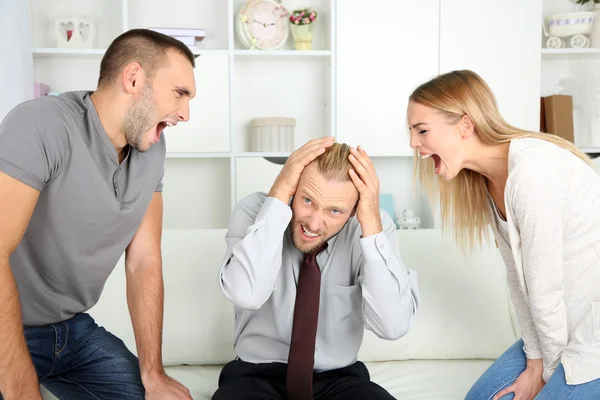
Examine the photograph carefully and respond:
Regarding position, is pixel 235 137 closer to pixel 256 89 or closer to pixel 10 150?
pixel 256 89

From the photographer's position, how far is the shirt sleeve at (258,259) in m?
1.78

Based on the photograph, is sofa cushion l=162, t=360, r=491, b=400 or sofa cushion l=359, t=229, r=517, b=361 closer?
sofa cushion l=162, t=360, r=491, b=400

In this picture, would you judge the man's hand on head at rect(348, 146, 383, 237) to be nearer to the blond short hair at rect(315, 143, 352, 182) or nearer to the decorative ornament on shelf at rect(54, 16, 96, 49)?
the blond short hair at rect(315, 143, 352, 182)

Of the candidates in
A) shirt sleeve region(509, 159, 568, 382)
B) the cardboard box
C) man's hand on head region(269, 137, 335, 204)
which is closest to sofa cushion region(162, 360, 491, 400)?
shirt sleeve region(509, 159, 568, 382)

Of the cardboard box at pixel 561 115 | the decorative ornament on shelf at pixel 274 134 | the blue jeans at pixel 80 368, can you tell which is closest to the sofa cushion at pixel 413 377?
the blue jeans at pixel 80 368

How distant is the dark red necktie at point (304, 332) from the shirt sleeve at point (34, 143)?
684 millimetres

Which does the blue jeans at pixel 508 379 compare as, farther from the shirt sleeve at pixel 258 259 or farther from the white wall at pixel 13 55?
the white wall at pixel 13 55

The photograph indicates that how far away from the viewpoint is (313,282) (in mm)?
1848

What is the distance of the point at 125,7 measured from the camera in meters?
3.51

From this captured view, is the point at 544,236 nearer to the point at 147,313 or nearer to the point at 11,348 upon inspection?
the point at 147,313

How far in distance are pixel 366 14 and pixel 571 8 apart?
1.29 meters

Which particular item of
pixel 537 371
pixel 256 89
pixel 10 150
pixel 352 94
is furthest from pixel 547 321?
pixel 256 89

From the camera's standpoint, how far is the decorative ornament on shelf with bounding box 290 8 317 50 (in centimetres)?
368

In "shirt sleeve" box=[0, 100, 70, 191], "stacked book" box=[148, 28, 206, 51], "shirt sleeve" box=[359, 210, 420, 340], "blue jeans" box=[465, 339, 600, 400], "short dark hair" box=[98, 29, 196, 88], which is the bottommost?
"blue jeans" box=[465, 339, 600, 400]
